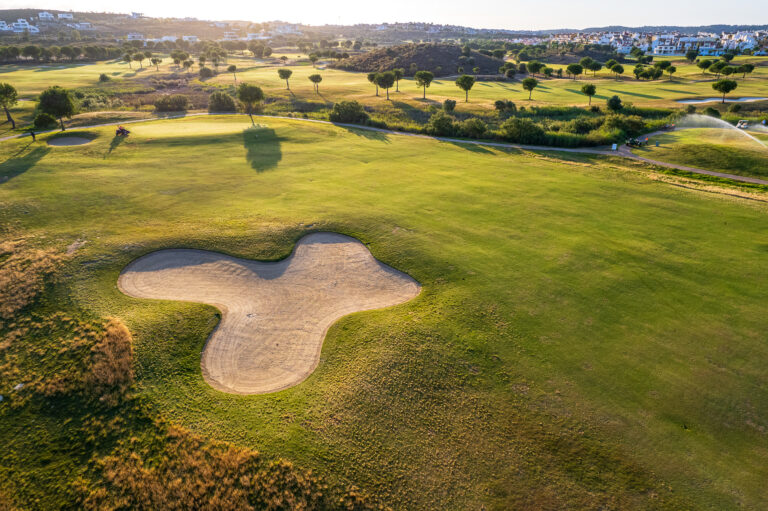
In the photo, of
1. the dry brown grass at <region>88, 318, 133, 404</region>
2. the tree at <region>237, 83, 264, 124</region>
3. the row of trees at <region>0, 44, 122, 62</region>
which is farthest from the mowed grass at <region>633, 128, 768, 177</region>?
the row of trees at <region>0, 44, 122, 62</region>

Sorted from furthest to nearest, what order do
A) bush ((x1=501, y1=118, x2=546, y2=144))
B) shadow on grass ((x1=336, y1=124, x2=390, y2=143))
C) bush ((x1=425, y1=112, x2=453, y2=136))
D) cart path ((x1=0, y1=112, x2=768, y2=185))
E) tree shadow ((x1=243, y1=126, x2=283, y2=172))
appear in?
bush ((x1=425, y1=112, x2=453, y2=136)) < shadow on grass ((x1=336, y1=124, x2=390, y2=143)) < bush ((x1=501, y1=118, x2=546, y2=144)) < tree shadow ((x1=243, y1=126, x2=283, y2=172)) < cart path ((x1=0, y1=112, x2=768, y2=185))

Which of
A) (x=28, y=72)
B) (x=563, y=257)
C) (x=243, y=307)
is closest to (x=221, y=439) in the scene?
(x=243, y=307)

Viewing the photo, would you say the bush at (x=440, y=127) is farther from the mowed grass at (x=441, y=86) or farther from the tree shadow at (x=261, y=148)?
the tree shadow at (x=261, y=148)

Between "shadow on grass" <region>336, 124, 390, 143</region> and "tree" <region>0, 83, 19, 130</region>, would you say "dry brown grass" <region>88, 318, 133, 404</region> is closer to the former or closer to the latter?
"shadow on grass" <region>336, 124, 390, 143</region>

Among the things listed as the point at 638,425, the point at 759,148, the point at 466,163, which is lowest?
the point at 638,425

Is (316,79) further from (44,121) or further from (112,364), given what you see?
(112,364)

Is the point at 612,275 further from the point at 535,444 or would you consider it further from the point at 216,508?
the point at 216,508

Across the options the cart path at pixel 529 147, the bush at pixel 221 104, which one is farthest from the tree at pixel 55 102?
the bush at pixel 221 104
